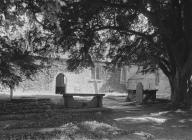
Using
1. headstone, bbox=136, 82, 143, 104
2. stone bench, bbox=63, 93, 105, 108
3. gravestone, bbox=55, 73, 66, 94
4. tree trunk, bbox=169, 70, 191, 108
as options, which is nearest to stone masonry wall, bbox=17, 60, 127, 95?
gravestone, bbox=55, 73, 66, 94

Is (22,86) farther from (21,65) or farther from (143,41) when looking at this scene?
(21,65)

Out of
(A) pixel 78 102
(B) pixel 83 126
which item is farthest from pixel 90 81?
(B) pixel 83 126

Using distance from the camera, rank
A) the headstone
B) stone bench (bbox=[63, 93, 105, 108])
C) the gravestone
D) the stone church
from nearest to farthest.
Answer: stone bench (bbox=[63, 93, 105, 108])
the headstone
the stone church
the gravestone

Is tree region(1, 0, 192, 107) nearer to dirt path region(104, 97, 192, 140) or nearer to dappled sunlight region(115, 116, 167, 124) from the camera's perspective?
dirt path region(104, 97, 192, 140)

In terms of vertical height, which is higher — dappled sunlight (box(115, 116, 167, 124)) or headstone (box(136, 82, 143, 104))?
headstone (box(136, 82, 143, 104))

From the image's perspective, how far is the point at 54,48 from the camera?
2164 cm

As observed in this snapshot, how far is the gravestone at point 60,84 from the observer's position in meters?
41.3

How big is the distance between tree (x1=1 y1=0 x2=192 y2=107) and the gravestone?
18610mm

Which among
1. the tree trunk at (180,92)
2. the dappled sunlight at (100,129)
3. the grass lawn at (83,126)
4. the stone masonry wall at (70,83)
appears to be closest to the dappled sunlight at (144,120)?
→ the grass lawn at (83,126)

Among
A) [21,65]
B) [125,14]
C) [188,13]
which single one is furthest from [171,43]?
[21,65]

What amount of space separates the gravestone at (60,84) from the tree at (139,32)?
1861 centimetres

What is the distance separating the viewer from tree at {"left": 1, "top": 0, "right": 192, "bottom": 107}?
17.1 m

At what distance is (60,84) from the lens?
139 feet

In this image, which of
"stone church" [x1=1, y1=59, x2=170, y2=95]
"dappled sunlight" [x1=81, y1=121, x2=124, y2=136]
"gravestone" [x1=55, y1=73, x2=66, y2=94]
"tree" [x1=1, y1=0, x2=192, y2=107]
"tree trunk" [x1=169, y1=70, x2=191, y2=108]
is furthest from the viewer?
"gravestone" [x1=55, y1=73, x2=66, y2=94]
